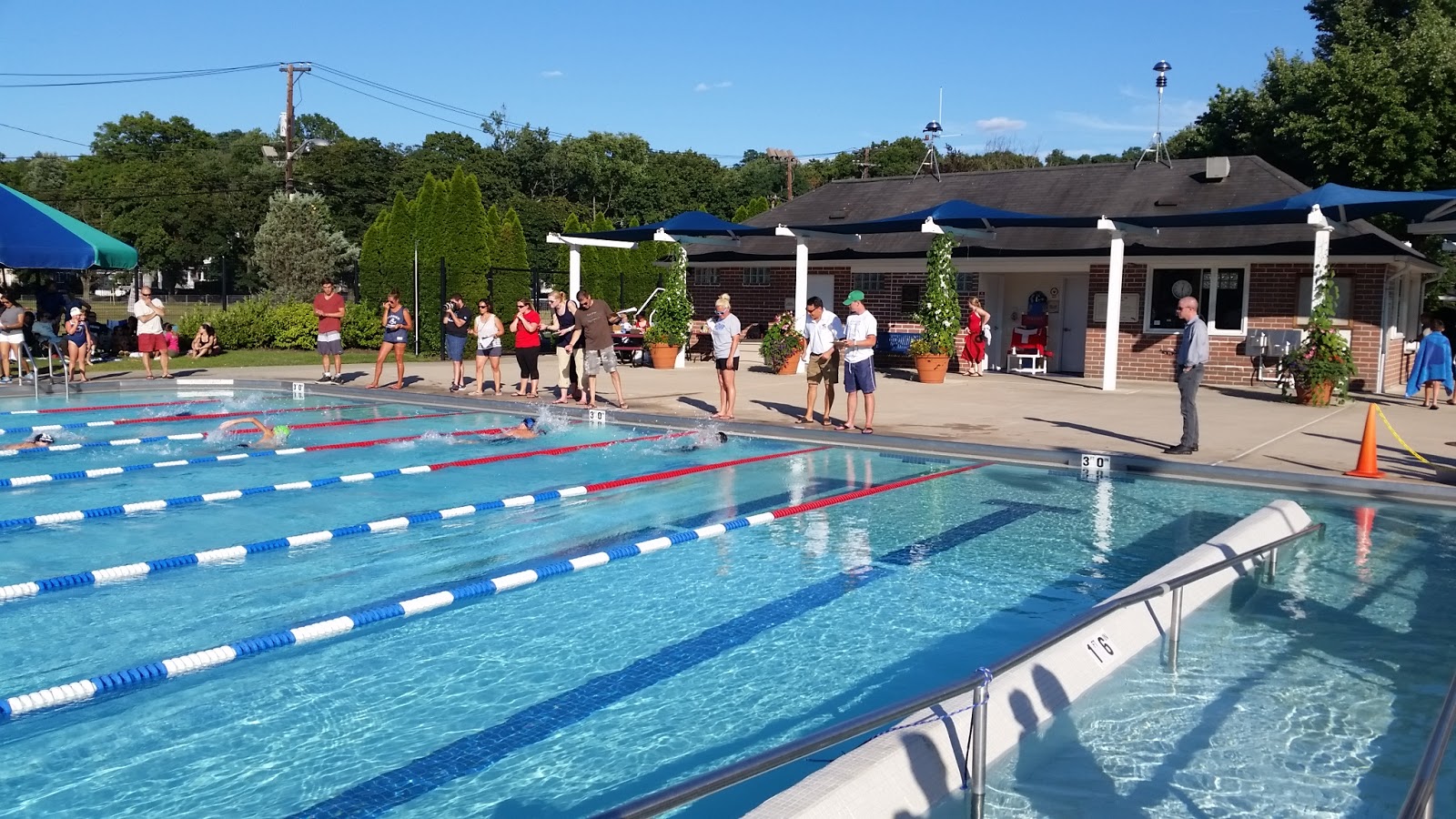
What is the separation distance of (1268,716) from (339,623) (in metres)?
4.55

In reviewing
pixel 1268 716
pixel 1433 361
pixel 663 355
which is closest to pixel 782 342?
pixel 663 355

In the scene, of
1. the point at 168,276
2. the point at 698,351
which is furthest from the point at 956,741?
the point at 168,276

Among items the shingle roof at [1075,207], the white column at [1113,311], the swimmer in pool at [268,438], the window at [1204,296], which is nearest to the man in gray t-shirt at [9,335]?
the swimmer in pool at [268,438]

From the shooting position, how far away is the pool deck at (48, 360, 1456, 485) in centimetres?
1137

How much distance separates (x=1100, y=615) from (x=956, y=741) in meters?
0.75

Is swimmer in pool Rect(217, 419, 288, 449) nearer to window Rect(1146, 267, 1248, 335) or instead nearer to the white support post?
the white support post

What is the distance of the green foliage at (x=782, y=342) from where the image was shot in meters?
20.9

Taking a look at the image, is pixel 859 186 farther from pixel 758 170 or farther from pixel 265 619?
pixel 758 170

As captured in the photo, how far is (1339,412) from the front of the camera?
15008mm

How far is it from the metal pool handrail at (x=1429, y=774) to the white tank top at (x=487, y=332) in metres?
14.7

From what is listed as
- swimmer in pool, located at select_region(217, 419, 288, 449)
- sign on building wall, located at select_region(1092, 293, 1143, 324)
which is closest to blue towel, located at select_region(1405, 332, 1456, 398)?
sign on building wall, located at select_region(1092, 293, 1143, 324)

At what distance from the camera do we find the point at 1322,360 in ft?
51.1

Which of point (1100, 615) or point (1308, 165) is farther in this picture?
point (1308, 165)

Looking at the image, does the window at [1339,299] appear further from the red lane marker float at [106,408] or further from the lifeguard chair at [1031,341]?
the red lane marker float at [106,408]
